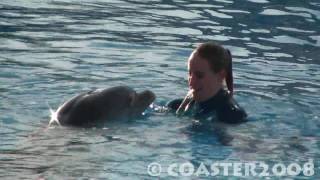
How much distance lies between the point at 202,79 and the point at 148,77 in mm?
1877

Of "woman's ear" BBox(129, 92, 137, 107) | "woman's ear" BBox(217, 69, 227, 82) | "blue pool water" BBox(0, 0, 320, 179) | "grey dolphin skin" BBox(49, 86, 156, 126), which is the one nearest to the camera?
"blue pool water" BBox(0, 0, 320, 179)

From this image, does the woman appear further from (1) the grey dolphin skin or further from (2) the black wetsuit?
(1) the grey dolphin skin

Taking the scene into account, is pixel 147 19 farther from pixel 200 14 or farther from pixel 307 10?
pixel 307 10

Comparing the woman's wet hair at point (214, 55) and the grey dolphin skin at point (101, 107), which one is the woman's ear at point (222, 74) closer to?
the woman's wet hair at point (214, 55)

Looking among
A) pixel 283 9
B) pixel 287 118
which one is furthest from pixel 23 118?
pixel 283 9

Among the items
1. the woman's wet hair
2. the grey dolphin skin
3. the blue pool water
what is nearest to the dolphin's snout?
the grey dolphin skin

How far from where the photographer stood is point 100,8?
48.0 ft

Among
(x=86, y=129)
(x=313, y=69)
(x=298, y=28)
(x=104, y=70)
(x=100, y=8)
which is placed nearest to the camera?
(x=86, y=129)

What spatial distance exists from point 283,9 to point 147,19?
8.22ft

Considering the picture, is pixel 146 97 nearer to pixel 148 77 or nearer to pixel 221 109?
pixel 221 109

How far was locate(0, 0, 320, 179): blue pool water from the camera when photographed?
24.5 feet

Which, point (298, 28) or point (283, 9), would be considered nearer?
point (298, 28)

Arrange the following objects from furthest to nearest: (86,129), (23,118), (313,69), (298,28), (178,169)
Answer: (298,28), (313,69), (23,118), (86,129), (178,169)

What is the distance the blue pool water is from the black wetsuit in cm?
9
